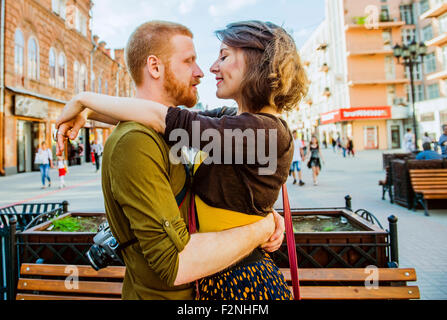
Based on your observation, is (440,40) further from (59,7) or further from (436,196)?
(59,7)

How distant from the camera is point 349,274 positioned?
2.47m

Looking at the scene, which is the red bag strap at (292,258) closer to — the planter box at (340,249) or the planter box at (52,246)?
the planter box at (340,249)

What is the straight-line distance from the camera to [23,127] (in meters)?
18.4

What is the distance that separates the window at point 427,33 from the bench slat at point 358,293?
45988mm

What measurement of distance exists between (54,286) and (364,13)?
148ft

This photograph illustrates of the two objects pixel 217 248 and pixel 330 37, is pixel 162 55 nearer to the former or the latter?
pixel 217 248

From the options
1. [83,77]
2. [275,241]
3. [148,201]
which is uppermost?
[83,77]

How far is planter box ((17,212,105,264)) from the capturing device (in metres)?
2.91

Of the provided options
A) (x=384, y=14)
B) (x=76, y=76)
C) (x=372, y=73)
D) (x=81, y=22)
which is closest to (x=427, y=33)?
(x=384, y=14)

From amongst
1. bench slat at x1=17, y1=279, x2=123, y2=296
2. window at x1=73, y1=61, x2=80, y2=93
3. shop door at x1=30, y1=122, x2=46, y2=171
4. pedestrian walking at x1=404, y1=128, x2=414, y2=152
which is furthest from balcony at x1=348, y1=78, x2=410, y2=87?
bench slat at x1=17, y1=279, x2=123, y2=296

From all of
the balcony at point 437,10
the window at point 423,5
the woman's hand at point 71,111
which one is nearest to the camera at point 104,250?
the woman's hand at point 71,111

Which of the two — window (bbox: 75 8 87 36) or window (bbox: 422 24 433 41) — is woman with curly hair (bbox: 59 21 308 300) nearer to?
window (bbox: 75 8 87 36)

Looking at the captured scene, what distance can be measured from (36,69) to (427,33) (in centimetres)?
4472

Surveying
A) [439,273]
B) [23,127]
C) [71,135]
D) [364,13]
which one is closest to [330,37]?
[364,13]
